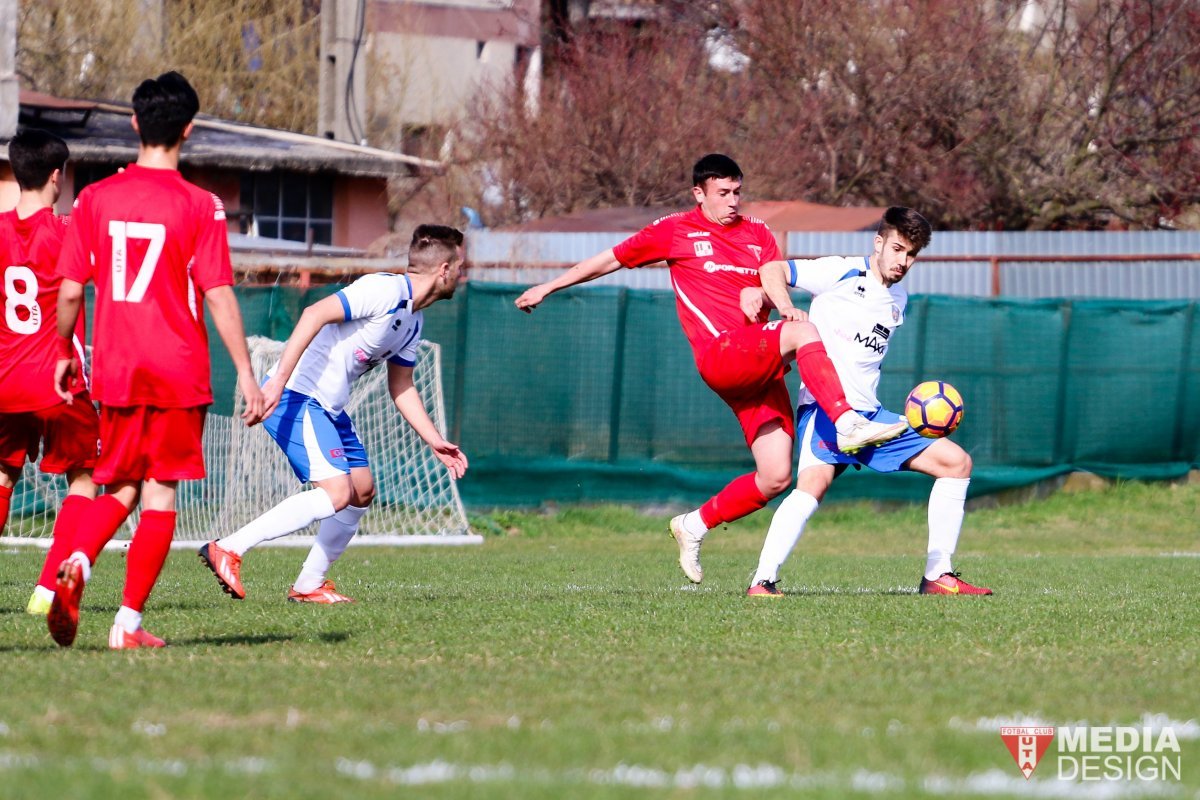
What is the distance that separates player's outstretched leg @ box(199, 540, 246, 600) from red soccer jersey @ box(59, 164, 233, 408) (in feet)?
4.92

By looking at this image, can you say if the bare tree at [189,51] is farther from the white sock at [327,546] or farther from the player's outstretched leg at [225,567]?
the player's outstretched leg at [225,567]

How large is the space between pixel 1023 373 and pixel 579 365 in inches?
182

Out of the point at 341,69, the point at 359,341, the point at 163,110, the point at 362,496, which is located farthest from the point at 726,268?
the point at 341,69

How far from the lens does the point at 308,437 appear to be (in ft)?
26.6

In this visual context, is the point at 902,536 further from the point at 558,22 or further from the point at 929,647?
the point at 558,22

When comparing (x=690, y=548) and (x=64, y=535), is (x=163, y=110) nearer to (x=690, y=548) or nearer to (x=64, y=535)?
(x=64, y=535)

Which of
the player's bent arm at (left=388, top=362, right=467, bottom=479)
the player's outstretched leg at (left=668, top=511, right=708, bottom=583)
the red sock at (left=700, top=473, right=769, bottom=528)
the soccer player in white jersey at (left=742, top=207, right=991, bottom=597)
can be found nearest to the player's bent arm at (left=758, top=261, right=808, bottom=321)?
the soccer player in white jersey at (left=742, top=207, right=991, bottom=597)

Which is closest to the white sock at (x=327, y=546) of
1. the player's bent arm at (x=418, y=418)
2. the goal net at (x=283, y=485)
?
the player's bent arm at (x=418, y=418)

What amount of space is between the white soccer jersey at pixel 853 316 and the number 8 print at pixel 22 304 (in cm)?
369

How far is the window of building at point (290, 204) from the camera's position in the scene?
24719 millimetres

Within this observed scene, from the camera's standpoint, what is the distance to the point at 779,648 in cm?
625

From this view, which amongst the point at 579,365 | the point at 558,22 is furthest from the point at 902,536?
the point at 558,22

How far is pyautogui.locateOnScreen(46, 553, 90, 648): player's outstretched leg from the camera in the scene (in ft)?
18.5

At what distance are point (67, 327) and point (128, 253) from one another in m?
0.47
